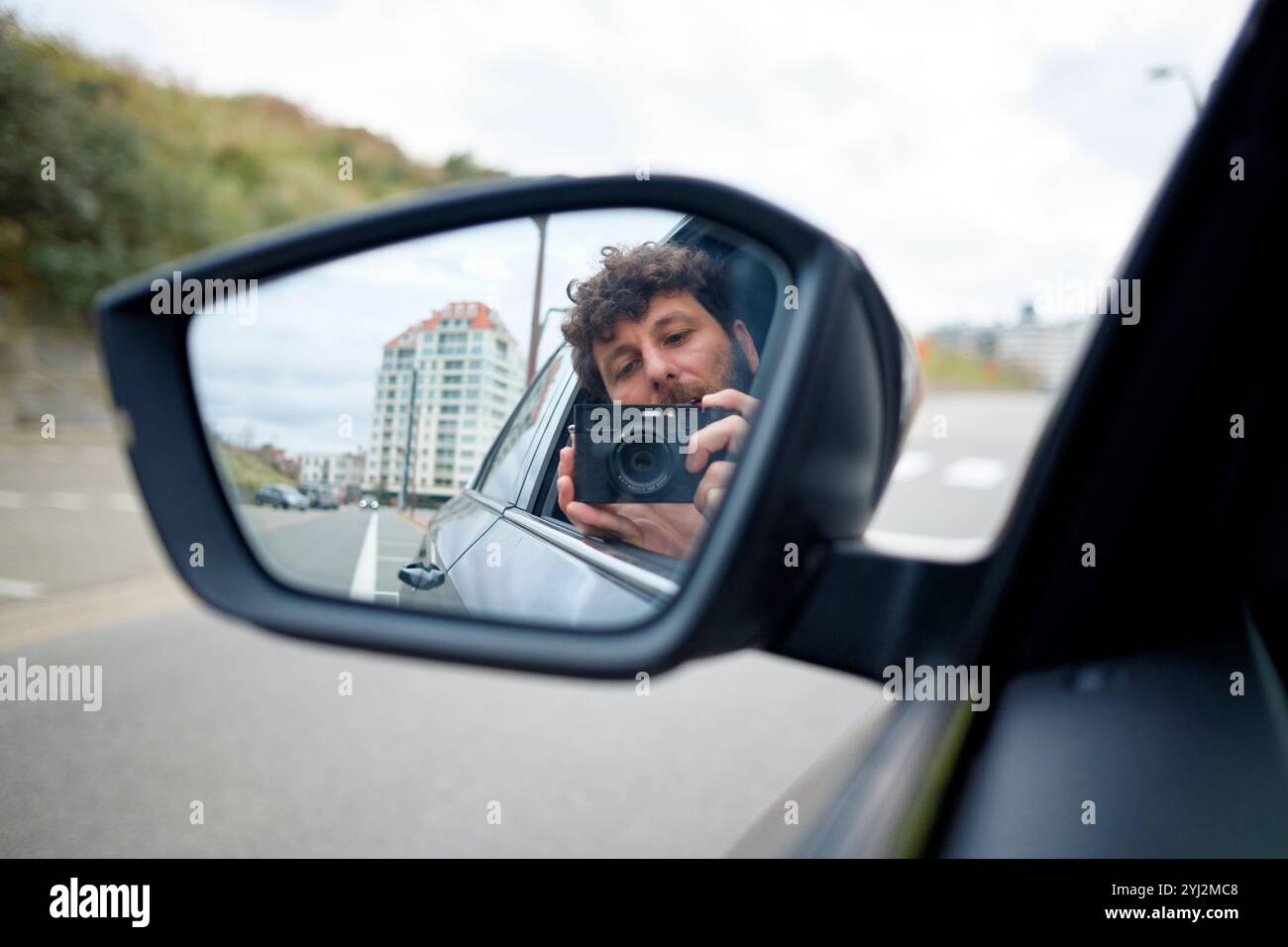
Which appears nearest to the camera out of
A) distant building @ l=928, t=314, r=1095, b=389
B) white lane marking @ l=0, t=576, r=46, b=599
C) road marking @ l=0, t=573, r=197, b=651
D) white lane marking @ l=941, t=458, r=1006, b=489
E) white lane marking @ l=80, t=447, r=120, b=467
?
distant building @ l=928, t=314, r=1095, b=389

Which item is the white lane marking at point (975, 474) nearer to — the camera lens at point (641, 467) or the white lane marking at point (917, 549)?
the white lane marking at point (917, 549)

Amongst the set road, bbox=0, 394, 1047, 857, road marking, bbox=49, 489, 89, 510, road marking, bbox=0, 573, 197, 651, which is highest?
road marking, bbox=49, 489, 89, 510

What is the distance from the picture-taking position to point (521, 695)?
5258mm

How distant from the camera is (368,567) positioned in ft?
5.46

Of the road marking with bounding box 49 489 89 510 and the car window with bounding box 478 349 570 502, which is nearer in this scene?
the car window with bounding box 478 349 570 502

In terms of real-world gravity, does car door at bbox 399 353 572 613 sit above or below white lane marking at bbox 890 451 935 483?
below

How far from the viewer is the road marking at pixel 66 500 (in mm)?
12312

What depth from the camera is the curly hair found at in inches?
52.2

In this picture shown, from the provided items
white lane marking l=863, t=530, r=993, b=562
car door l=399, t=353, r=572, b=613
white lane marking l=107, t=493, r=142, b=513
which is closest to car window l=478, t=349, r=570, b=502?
car door l=399, t=353, r=572, b=613

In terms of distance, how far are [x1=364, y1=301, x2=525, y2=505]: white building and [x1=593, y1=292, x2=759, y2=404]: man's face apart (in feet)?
1.01

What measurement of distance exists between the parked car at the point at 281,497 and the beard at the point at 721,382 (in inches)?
30.5

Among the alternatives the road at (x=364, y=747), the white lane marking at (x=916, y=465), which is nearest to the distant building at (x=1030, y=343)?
the road at (x=364, y=747)

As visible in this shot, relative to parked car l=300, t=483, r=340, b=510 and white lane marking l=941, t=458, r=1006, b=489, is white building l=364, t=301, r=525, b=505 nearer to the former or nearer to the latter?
parked car l=300, t=483, r=340, b=510
